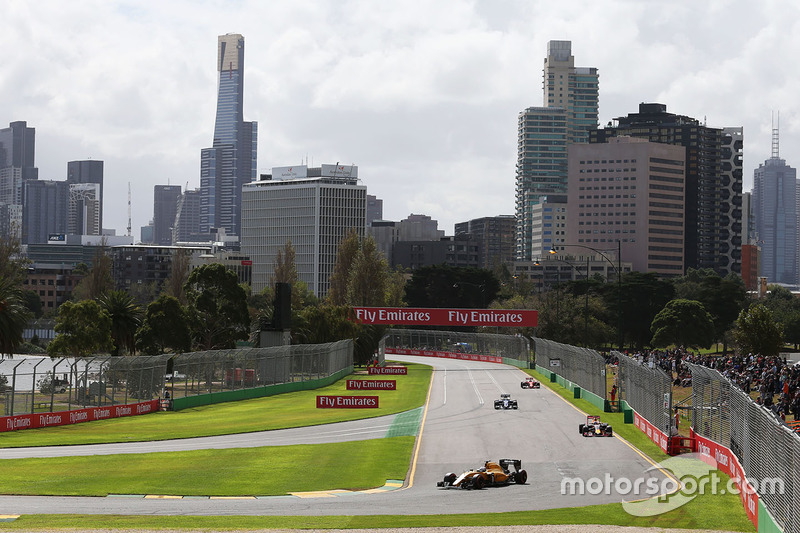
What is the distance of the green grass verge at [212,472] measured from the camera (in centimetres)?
3016

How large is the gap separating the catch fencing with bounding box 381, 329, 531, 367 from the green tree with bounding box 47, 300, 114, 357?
4237cm

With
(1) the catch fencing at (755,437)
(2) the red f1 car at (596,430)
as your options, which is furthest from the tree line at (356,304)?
(1) the catch fencing at (755,437)

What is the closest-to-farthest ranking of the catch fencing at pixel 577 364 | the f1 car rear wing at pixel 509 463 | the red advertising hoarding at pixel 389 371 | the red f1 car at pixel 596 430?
1. the f1 car rear wing at pixel 509 463
2. the red f1 car at pixel 596 430
3. the catch fencing at pixel 577 364
4. the red advertising hoarding at pixel 389 371

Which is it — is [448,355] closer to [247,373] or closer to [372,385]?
[372,385]

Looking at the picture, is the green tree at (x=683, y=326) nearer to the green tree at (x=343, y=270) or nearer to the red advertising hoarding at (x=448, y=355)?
the red advertising hoarding at (x=448, y=355)

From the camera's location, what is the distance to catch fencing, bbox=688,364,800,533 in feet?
64.2

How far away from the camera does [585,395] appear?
6688cm

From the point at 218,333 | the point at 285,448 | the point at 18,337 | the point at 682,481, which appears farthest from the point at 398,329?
the point at 682,481

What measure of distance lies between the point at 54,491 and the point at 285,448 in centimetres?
1287

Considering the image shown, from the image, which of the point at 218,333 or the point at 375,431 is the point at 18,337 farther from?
the point at 218,333

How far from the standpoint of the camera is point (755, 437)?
2503cm

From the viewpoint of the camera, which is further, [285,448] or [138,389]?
[138,389]

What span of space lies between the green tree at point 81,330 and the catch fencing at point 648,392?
3949 centimetres

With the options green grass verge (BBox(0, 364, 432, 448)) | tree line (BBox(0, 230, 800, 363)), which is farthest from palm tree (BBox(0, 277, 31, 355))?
green grass verge (BBox(0, 364, 432, 448))
